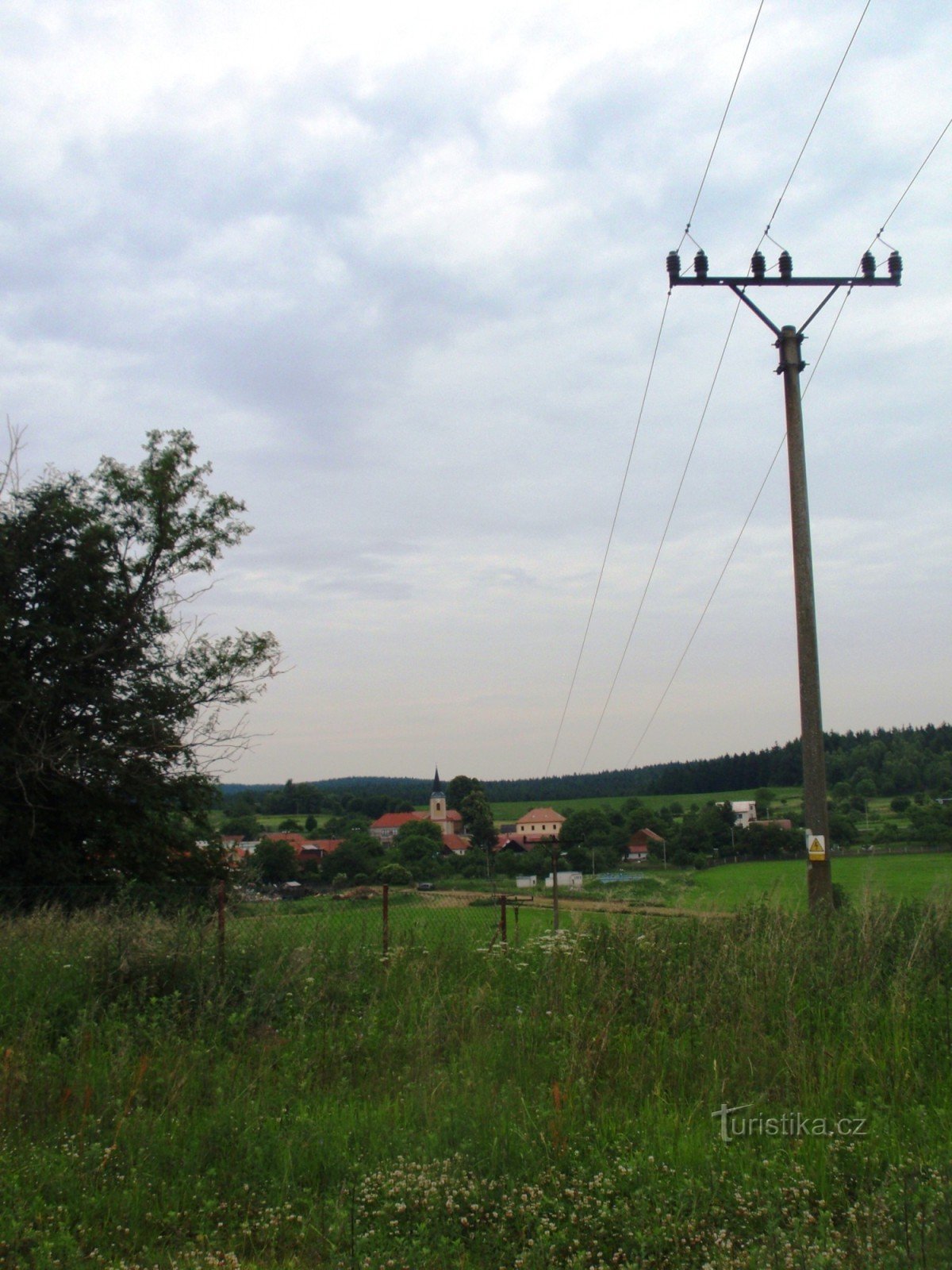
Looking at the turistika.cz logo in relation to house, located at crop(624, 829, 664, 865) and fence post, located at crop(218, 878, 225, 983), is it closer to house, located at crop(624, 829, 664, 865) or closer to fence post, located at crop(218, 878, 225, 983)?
fence post, located at crop(218, 878, 225, 983)

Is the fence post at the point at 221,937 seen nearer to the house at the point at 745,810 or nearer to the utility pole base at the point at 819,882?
the utility pole base at the point at 819,882

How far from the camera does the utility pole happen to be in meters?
9.73

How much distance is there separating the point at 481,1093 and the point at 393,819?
30.7 metres

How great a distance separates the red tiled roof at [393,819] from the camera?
32275mm

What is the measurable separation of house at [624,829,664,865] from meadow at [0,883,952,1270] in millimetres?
9867

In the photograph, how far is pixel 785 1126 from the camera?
5.12 m

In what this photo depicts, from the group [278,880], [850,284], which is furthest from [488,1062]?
[278,880]

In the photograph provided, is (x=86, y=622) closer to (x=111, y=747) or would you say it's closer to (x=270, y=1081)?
(x=111, y=747)

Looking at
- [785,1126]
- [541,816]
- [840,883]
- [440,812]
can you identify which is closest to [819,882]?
[840,883]

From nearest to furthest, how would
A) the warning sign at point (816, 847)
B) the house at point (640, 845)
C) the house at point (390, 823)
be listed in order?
the warning sign at point (816, 847)
the house at point (640, 845)
the house at point (390, 823)

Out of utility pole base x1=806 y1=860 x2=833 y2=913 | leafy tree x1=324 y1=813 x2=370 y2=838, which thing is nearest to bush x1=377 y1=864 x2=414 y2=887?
leafy tree x1=324 y1=813 x2=370 y2=838

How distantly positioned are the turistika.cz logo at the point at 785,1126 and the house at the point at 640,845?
12834mm

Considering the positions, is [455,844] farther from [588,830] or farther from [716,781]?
[716,781]

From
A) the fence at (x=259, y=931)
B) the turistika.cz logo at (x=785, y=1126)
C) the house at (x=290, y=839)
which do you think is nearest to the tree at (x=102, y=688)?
the house at (x=290, y=839)
